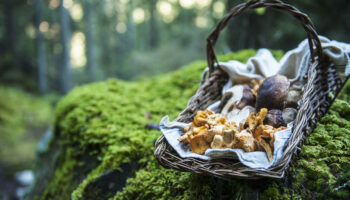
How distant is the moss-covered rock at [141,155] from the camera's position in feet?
4.14

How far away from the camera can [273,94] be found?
1544 millimetres

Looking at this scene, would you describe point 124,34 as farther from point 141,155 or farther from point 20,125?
point 141,155

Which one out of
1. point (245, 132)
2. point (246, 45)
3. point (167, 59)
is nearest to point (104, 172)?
point (245, 132)

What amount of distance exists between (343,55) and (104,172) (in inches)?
89.0

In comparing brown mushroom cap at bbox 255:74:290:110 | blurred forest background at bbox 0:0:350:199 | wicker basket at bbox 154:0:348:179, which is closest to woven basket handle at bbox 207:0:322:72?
wicker basket at bbox 154:0:348:179

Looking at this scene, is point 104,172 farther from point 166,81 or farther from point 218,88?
point 166,81

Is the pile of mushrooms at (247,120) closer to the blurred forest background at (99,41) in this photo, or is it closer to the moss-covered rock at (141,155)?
the moss-covered rock at (141,155)

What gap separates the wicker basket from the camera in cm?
107

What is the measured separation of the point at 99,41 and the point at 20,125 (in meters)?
16.4

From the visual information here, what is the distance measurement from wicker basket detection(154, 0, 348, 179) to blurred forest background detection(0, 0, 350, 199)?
1431mm

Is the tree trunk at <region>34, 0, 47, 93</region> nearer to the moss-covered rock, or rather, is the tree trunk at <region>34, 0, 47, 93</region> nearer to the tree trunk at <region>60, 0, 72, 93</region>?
the tree trunk at <region>60, 0, 72, 93</region>

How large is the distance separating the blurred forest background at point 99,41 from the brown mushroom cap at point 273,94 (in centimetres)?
176

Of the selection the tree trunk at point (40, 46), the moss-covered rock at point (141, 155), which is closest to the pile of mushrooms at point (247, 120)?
the moss-covered rock at point (141, 155)

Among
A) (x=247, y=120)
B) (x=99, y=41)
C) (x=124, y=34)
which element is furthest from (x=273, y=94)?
(x=99, y=41)
